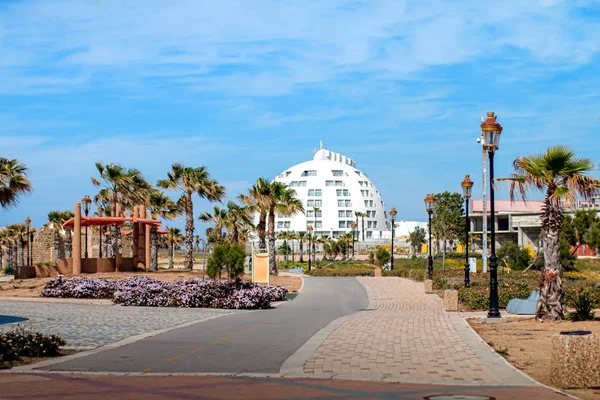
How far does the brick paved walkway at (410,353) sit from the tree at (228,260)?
24.4 feet

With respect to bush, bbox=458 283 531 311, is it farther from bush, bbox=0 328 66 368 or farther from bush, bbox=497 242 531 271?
bush, bbox=497 242 531 271

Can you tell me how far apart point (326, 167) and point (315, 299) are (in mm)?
158182

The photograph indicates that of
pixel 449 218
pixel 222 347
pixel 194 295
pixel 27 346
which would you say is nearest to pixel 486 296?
pixel 194 295

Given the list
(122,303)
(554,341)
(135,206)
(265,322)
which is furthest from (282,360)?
(135,206)

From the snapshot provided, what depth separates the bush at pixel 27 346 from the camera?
1153cm

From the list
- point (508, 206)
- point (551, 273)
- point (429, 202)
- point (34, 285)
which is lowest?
point (34, 285)

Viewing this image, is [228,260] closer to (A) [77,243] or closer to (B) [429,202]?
(A) [77,243]

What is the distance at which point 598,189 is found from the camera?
1784cm

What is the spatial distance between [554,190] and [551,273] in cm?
195

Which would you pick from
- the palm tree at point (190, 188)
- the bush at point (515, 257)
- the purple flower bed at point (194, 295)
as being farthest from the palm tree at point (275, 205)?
the purple flower bed at point (194, 295)

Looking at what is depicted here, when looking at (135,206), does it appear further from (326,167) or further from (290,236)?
(326,167)

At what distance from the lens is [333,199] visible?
182500 mm

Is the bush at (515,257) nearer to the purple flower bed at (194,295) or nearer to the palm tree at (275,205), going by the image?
the palm tree at (275,205)

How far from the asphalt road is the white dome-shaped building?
155327 millimetres
